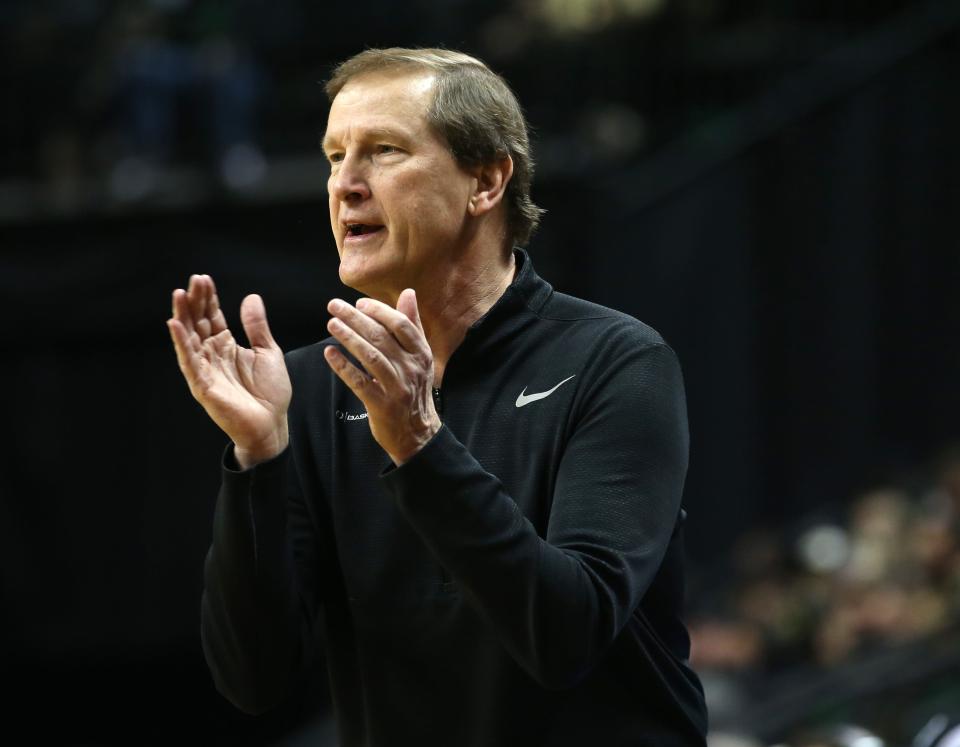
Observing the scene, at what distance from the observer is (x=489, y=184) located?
88.9 inches

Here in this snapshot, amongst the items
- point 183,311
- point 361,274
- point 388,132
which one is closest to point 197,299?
point 183,311

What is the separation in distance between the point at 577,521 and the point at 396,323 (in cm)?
37

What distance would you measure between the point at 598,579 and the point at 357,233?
0.66m

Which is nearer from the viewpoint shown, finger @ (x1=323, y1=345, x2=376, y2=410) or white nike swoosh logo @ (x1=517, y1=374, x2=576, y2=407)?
finger @ (x1=323, y1=345, x2=376, y2=410)

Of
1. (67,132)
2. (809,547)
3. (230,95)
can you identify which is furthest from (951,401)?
(67,132)

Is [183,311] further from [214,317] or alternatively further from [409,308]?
[409,308]

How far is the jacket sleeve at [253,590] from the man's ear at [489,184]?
477 mm

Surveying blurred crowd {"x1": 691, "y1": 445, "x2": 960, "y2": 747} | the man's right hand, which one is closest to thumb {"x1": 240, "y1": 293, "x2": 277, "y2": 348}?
the man's right hand

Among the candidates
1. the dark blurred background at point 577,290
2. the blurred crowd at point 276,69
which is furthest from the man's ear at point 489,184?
the blurred crowd at point 276,69

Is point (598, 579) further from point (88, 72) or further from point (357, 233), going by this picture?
point (88, 72)

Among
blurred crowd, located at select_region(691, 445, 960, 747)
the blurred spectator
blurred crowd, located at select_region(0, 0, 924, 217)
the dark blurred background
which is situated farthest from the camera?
the blurred spectator

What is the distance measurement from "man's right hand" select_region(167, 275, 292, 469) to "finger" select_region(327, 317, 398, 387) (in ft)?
1.00

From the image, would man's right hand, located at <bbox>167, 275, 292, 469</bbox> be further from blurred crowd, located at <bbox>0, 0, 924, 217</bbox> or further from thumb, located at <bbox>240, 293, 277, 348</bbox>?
blurred crowd, located at <bbox>0, 0, 924, 217</bbox>

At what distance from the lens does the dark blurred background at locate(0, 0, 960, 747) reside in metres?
8.32
